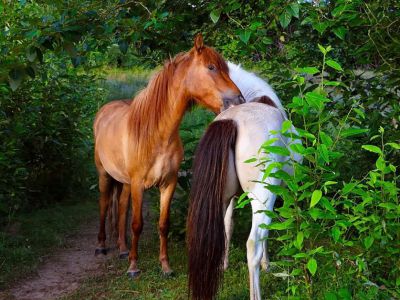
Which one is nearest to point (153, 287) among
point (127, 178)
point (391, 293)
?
point (127, 178)

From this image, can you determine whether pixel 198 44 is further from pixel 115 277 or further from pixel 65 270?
pixel 65 270

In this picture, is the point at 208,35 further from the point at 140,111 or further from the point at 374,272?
the point at 374,272

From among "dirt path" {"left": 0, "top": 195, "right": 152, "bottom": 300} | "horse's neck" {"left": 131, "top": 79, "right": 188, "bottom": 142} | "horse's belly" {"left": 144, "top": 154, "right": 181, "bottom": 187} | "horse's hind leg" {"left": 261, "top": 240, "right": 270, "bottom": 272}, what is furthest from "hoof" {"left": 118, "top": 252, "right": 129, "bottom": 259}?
"horse's hind leg" {"left": 261, "top": 240, "right": 270, "bottom": 272}

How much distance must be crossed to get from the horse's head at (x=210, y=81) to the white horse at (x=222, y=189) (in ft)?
1.40

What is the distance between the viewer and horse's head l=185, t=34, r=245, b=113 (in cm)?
447

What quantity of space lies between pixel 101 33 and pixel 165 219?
1709mm

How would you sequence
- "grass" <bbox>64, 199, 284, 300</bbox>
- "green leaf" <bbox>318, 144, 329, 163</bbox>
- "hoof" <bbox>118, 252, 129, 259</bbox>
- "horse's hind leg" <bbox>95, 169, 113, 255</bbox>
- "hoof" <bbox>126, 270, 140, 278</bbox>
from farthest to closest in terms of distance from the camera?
1. "horse's hind leg" <bbox>95, 169, 113, 255</bbox>
2. "hoof" <bbox>118, 252, 129, 259</bbox>
3. "hoof" <bbox>126, 270, 140, 278</bbox>
4. "grass" <bbox>64, 199, 284, 300</bbox>
5. "green leaf" <bbox>318, 144, 329, 163</bbox>

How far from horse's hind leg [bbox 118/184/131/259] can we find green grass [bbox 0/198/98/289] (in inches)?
30.4

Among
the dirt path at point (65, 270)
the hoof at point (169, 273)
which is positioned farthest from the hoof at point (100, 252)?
the hoof at point (169, 273)

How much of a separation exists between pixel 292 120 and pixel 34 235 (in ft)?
10.2

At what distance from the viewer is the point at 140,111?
505 cm

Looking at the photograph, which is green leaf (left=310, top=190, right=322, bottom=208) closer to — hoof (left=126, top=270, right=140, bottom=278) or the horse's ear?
the horse's ear

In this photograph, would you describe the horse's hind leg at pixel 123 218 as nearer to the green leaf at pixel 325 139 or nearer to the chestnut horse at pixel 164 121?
the chestnut horse at pixel 164 121

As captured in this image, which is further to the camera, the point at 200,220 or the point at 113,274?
the point at 113,274
